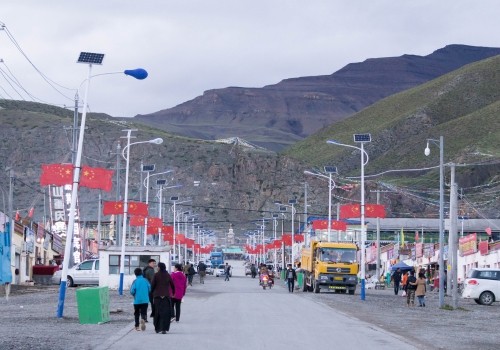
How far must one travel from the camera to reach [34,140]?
156 metres

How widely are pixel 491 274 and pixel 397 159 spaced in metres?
113

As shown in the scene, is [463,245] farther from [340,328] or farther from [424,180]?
[424,180]

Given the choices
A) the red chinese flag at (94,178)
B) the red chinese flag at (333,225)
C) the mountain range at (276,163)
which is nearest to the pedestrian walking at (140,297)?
the red chinese flag at (94,178)

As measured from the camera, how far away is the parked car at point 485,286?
5028cm

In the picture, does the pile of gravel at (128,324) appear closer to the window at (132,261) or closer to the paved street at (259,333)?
the paved street at (259,333)

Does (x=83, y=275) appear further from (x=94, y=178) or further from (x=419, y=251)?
(x=419, y=251)

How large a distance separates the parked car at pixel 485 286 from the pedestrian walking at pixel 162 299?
→ 26.9 meters

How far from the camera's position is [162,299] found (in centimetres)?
2580

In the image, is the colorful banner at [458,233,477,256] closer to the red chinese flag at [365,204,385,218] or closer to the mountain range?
the red chinese flag at [365,204,385,218]

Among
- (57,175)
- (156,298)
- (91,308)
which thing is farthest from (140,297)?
(57,175)

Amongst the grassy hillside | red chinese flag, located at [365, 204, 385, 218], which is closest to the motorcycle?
red chinese flag, located at [365, 204, 385, 218]

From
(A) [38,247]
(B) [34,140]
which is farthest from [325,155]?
(A) [38,247]

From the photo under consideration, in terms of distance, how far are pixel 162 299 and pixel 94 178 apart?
8350 mm

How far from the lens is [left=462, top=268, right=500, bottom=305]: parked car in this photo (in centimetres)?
5028
